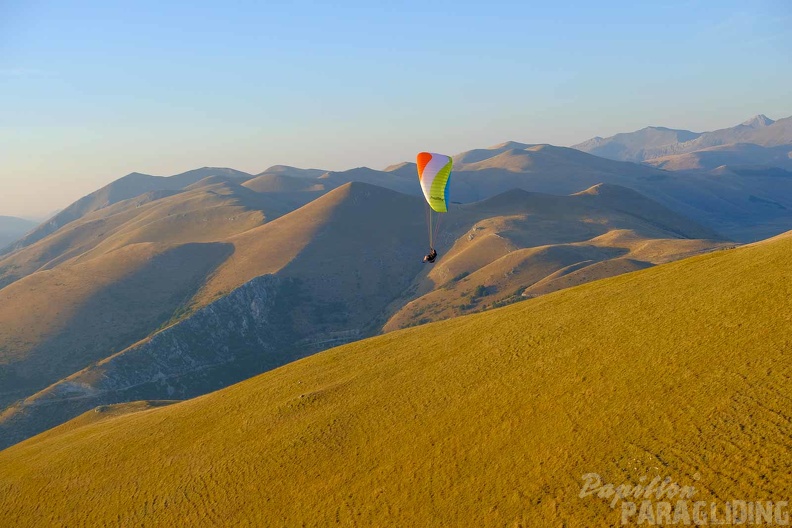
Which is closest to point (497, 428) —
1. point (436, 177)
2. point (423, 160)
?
point (436, 177)

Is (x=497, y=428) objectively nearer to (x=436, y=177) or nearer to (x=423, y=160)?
(x=436, y=177)

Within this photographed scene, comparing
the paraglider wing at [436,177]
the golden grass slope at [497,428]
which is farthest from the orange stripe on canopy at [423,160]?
the golden grass slope at [497,428]

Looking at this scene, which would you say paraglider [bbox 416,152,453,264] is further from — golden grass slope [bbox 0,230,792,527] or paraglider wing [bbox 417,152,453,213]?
golden grass slope [bbox 0,230,792,527]

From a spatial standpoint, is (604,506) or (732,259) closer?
(604,506)

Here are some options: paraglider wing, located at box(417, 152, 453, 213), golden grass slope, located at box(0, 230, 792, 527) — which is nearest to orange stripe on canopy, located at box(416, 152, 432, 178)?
paraglider wing, located at box(417, 152, 453, 213)

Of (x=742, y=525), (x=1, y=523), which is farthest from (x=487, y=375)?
(x=1, y=523)

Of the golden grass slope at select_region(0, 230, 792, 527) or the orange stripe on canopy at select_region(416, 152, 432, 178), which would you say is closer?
the golden grass slope at select_region(0, 230, 792, 527)

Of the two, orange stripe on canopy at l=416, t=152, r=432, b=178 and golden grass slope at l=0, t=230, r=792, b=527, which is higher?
orange stripe on canopy at l=416, t=152, r=432, b=178

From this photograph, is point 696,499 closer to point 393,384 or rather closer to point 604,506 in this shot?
point 604,506
